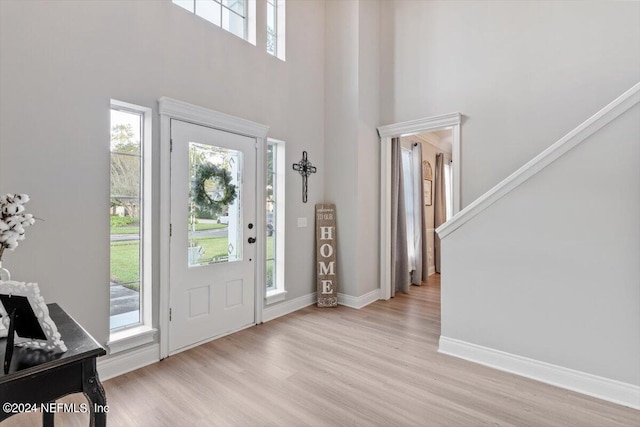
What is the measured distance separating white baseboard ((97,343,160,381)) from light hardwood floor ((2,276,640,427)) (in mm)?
61

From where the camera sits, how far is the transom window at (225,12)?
303 cm

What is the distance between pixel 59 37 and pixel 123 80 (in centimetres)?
42

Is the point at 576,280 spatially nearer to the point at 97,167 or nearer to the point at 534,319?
the point at 534,319

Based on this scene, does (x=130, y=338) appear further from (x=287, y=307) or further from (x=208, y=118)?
(x=208, y=118)

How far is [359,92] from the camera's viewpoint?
4.02 meters

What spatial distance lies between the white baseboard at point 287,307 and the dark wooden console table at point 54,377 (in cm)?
244

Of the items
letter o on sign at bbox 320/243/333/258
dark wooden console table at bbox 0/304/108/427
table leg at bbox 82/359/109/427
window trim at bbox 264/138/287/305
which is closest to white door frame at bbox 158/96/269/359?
window trim at bbox 264/138/287/305

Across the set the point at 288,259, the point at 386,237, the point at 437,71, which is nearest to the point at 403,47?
the point at 437,71

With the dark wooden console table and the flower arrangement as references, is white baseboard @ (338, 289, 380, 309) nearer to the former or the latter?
the dark wooden console table

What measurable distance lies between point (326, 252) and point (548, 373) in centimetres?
250

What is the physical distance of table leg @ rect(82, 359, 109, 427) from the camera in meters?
1.10

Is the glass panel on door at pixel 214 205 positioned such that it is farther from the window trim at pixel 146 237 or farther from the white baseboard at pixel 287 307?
the white baseboard at pixel 287 307

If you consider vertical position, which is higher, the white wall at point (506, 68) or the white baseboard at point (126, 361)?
the white wall at point (506, 68)

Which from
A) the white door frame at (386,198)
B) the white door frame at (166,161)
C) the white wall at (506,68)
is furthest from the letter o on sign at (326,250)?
the white door frame at (166,161)
